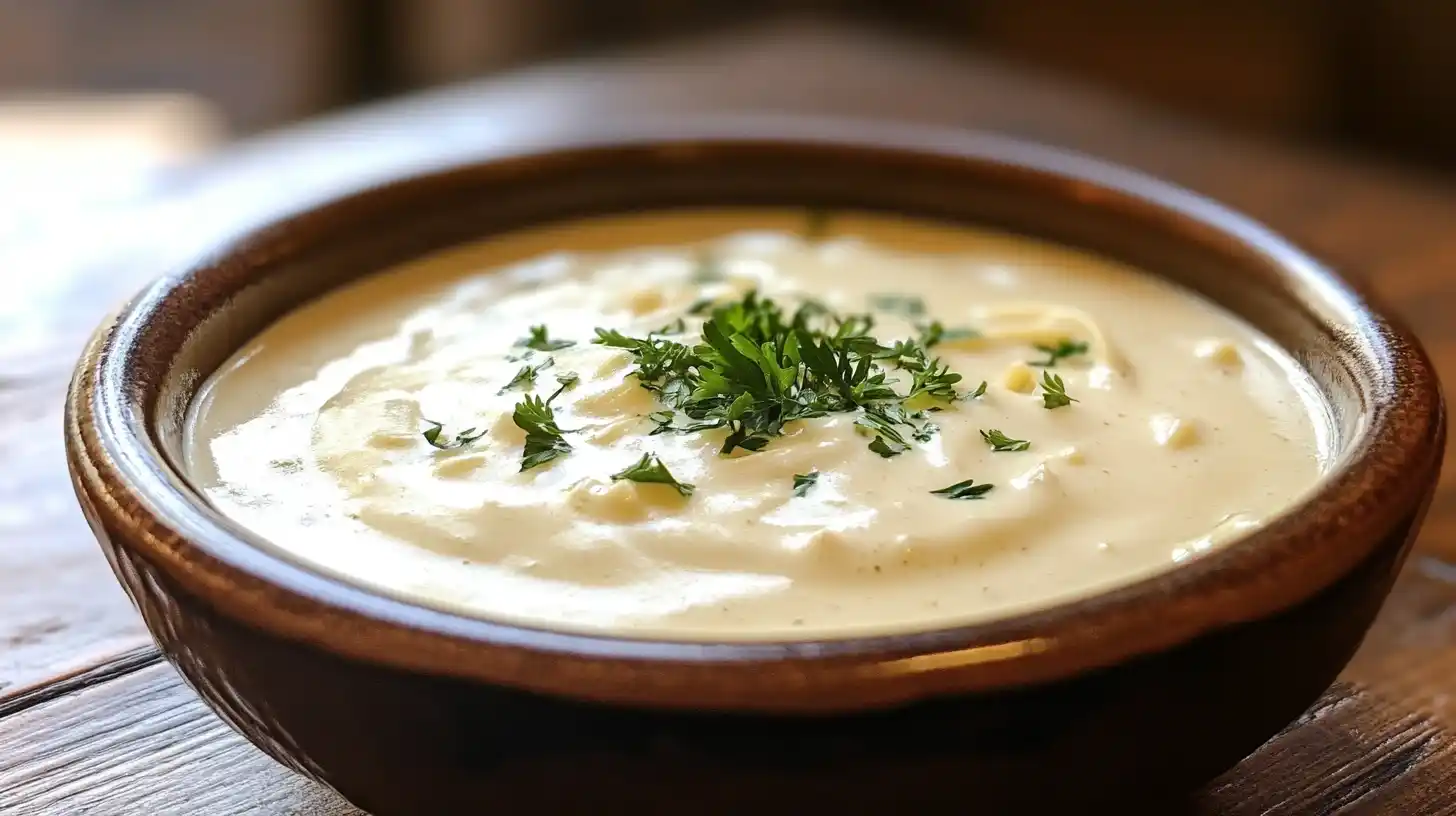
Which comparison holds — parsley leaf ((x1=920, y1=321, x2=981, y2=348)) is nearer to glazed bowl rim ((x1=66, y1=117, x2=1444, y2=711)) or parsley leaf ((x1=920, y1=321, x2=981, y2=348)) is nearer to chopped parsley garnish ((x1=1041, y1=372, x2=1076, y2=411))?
chopped parsley garnish ((x1=1041, y1=372, x2=1076, y2=411))

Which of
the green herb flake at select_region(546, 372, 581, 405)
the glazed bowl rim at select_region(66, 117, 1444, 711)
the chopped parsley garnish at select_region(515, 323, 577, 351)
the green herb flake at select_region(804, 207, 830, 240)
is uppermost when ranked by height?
the green herb flake at select_region(804, 207, 830, 240)

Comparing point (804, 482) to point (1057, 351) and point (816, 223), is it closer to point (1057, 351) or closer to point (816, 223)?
point (1057, 351)

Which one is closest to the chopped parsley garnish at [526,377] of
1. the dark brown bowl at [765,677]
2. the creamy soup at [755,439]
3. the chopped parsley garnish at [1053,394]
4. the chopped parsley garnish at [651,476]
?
the creamy soup at [755,439]

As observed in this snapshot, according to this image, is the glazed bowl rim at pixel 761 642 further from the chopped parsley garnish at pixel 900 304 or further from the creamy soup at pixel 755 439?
the chopped parsley garnish at pixel 900 304

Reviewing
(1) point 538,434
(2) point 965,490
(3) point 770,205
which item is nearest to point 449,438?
(1) point 538,434

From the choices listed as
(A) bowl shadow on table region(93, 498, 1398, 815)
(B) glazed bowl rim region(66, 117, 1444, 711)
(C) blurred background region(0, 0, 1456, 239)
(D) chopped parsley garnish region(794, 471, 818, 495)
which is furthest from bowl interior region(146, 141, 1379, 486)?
(C) blurred background region(0, 0, 1456, 239)

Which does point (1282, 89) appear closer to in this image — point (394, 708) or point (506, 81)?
point (506, 81)

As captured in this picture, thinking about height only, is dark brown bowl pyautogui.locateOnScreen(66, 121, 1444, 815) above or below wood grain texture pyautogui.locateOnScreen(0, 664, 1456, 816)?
above
